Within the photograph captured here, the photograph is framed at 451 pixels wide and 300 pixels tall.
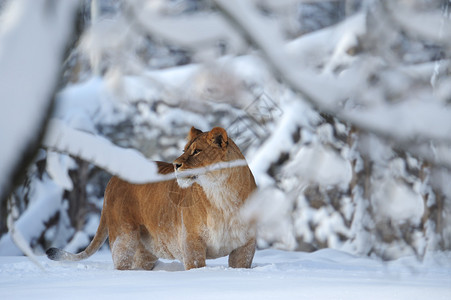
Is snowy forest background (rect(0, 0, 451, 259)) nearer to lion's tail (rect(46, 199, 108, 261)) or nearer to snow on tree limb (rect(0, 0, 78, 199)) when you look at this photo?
snow on tree limb (rect(0, 0, 78, 199))

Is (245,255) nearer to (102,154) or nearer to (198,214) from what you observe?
(198,214)

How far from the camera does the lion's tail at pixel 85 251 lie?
3.78 meters

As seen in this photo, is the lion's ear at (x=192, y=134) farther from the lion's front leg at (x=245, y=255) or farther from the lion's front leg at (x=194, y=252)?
the lion's front leg at (x=245, y=255)

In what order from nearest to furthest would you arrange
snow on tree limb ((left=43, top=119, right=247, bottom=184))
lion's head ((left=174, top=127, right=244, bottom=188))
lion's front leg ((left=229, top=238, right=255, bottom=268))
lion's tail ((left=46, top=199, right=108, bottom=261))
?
snow on tree limb ((left=43, top=119, right=247, bottom=184))
lion's head ((left=174, top=127, right=244, bottom=188))
lion's front leg ((left=229, top=238, right=255, bottom=268))
lion's tail ((left=46, top=199, right=108, bottom=261))

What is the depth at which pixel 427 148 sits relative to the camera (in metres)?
1.24

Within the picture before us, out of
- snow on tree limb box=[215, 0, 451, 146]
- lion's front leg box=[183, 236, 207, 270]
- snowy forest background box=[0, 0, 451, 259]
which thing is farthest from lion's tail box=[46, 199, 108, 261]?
snow on tree limb box=[215, 0, 451, 146]

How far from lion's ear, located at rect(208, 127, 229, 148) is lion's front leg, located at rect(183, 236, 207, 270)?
550mm

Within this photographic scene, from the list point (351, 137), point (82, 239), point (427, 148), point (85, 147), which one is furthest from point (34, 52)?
point (82, 239)

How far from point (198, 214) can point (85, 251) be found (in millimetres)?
1097

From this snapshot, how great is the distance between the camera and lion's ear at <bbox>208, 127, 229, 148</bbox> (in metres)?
3.28

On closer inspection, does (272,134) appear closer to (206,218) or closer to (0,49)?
(206,218)

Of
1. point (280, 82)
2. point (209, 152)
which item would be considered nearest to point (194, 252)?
point (209, 152)

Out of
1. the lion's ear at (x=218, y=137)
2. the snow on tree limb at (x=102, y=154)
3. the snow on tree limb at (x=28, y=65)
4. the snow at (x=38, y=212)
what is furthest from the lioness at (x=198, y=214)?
the snow at (x=38, y=212)

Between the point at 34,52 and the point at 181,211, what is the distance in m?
2.82
